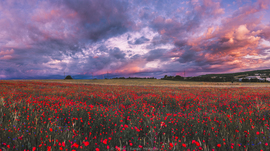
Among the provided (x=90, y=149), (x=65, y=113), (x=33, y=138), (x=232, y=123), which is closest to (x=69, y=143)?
(x=90, y=149)

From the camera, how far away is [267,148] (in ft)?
7.84

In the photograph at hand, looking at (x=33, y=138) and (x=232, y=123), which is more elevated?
(x=33, y=138)

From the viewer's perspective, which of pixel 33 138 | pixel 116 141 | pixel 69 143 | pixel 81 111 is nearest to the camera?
pixel 69 143

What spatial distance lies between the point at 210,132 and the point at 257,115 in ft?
10.3

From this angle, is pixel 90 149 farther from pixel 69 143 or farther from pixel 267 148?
pixel 267 148

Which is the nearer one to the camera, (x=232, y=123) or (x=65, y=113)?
(x=232, y=123)

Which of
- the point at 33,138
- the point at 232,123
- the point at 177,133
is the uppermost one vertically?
the point at 33,138

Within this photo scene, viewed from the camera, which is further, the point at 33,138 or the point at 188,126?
the point at 188,126

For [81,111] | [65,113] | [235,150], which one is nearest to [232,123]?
[235,150]

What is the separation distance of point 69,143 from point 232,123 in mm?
4613

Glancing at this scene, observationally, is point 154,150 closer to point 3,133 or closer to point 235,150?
point 235,150

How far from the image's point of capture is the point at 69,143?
2.35 meters

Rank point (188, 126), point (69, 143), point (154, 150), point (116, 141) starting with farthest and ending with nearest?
point (188, 126)
point (116, 141)
point (69, 143)
point (154, 150)

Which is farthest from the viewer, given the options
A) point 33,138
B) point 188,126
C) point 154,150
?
point 188,126
